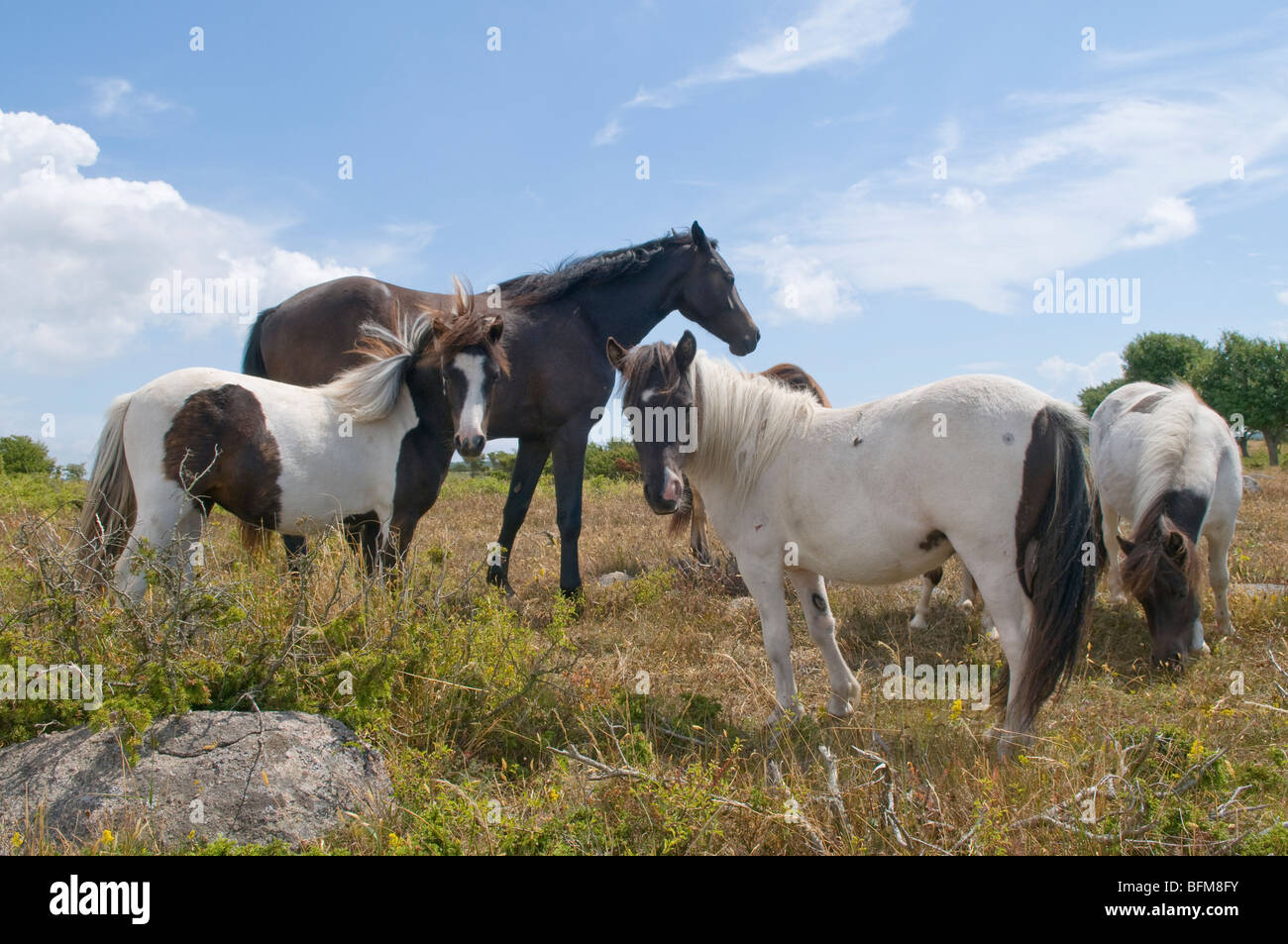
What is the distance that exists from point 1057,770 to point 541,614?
4179 millimetres

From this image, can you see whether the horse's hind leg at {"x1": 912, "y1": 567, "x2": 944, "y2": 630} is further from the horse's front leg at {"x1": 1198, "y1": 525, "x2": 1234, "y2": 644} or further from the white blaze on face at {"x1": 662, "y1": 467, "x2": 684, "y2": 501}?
the white blaze on face at {"x1": 662, "y1": 467, "x2": 684, "y2": 501}

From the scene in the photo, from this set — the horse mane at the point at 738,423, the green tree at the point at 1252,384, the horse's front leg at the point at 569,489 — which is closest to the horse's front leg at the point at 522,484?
the horse's front leg at the point at 569,489

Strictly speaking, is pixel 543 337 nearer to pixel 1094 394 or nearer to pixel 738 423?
pixel 738 423

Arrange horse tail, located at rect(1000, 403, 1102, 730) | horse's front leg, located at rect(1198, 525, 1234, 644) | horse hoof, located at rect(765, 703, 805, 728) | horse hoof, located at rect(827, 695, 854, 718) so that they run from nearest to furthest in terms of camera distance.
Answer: horse tail, located at rect(1000, 403, 1102, 730), horse hoof, located at rect(765, 703, 805, 728), horse hoof, located at rect(827, 695, 854, 718), horse's front leg, located at rect(1198, 525, 1234, 644)

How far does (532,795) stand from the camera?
3146 millimetres

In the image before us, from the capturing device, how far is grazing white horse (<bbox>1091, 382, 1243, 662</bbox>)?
4.95 m

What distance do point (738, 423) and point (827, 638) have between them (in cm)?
137

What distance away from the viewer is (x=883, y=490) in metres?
3.92

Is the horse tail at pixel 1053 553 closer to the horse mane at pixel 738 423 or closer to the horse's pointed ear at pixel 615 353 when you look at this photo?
the horse mane at pixel 738 423

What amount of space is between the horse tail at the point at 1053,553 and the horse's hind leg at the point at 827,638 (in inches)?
40.8

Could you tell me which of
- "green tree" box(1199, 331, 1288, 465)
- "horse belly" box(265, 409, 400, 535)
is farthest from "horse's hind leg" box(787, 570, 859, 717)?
"green tree" box(1199, 331, 1288, 465)

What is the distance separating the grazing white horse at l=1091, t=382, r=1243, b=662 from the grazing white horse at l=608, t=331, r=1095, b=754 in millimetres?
893
